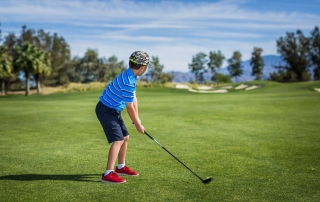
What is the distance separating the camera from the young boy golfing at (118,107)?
20.0 ft

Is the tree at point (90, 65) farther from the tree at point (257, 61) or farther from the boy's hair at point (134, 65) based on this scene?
the boy's hair at point (134, 65)

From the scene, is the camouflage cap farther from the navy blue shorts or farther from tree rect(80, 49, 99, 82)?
tree rect(80, 49, 99, 82)

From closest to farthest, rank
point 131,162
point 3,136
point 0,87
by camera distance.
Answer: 1. point 131,162
2. point 3,136
3. point 0,87

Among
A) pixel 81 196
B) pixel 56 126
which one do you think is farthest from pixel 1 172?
pixel 56 126

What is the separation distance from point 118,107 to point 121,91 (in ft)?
1.11

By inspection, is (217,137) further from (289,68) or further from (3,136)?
(289,68)

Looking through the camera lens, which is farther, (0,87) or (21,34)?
(21,34)

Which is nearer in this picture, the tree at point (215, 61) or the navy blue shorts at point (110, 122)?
the navy blue shorts at point (110, 122)

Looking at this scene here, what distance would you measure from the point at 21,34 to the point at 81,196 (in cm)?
9890

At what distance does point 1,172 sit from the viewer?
6840mm

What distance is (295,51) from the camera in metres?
90.6

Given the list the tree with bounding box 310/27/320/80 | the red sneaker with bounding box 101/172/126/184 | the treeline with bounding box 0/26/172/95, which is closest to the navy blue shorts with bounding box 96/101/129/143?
the red sneaker with bounding box 101/172/126/184

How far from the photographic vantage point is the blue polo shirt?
608cm

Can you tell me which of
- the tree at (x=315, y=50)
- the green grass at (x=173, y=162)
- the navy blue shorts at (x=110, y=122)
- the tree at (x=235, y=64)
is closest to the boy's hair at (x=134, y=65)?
the navy blue shorts at (x=110, y=122)
